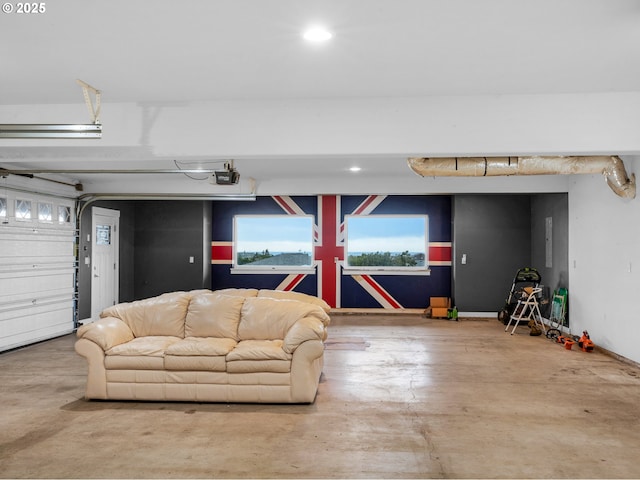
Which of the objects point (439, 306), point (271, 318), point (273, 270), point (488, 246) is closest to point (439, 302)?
point (439, 306)

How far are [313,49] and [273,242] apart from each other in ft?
24.1

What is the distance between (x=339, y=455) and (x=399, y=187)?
18.4 feet

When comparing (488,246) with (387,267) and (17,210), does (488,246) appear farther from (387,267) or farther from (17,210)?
(17,210)

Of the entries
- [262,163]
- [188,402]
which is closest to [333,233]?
[262,163]

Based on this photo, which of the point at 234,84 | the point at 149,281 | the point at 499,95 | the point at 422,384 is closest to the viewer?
the point at 234,84

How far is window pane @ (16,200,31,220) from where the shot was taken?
6578 millimetres

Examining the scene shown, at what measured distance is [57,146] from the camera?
404cm

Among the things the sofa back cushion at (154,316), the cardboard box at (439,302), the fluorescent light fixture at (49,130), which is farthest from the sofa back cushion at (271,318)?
the cardboard box at (439,302)

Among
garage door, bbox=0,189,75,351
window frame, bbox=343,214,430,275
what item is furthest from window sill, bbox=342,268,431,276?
garage door, bbox=0,189,75,351

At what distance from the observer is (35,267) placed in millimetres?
6883

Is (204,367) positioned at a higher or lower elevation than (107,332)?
lower

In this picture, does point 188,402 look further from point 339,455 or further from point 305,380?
point 339,455

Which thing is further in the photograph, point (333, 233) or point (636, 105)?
point (333, 233)

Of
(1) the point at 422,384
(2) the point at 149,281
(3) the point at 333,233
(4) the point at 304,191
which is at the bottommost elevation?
(1) the point at 422,384
